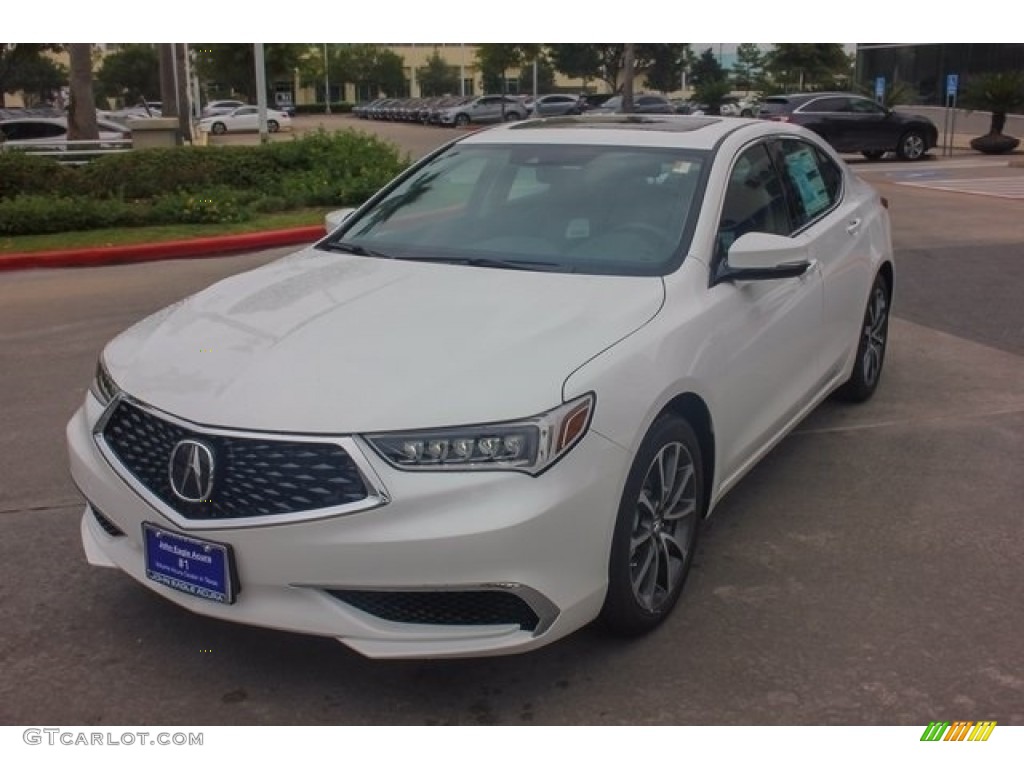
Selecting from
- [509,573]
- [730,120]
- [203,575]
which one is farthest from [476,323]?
[730,120]

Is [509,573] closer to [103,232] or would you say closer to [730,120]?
[730,120]

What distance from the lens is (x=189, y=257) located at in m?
11.3

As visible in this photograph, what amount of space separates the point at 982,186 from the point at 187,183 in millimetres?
12969

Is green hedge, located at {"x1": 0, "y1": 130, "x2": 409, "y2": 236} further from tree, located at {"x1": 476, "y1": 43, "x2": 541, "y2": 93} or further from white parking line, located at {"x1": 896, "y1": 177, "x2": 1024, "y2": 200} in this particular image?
tree, located at {"x1": 476, "y1": 43, "x2": 541, "y2": 93}

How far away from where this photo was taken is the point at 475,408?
115 inches

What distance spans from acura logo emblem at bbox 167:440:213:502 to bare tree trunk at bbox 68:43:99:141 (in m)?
19.2

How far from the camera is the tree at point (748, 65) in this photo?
227 ft

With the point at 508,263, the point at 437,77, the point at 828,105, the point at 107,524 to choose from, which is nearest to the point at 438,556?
the point at 107,524

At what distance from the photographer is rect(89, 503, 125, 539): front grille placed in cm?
330

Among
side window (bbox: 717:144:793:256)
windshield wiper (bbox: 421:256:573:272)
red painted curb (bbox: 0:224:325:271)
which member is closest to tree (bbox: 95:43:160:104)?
red painted curb (bbox: 0:224:325:271)

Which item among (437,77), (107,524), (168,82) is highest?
(437,77)

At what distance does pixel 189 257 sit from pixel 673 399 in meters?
8.87

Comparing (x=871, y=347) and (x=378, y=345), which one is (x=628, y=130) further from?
(x=871, y=347)

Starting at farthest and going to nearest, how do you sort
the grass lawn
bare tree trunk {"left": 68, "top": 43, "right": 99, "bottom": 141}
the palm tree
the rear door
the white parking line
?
the palm tree < bare tree trunk {"left": 68, "top": 43, "right": 99, "bottom": 141} < the white parking line < the grass lawn < the rear door
